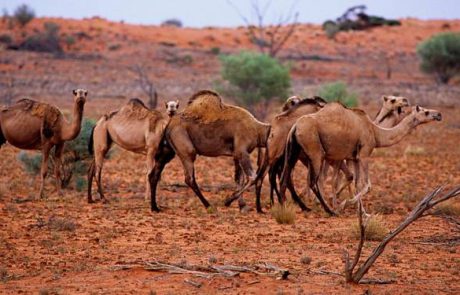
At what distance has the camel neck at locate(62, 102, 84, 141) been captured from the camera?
1655 centimetres


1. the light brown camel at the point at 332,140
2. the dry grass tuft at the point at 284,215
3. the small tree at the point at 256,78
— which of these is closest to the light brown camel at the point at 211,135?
the light brown camel at the point at 332,140

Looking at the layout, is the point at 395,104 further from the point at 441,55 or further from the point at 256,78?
the point at 441,55

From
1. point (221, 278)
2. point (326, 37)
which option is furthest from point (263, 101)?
point (326, 37)

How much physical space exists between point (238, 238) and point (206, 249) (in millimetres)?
1005

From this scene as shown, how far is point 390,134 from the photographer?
1532 cm

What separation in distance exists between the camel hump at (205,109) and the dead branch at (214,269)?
532 centimetres

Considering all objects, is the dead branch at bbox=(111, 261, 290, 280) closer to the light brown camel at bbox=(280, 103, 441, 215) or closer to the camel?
the light brown camel at bbox=(280, 103, 441, 215)

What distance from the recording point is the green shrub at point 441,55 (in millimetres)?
50625

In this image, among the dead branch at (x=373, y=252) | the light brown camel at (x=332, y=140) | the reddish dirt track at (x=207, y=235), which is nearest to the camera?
the dead branch at (x=373, y=252)

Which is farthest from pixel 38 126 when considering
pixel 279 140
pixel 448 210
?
pixel 448 210

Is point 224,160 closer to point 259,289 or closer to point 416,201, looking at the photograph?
point 416,201

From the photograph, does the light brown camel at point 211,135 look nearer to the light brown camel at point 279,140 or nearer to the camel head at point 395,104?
the light brown camel at point 279,140

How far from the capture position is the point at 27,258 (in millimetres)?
11094

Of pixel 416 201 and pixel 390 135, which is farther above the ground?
pixel 390 135
